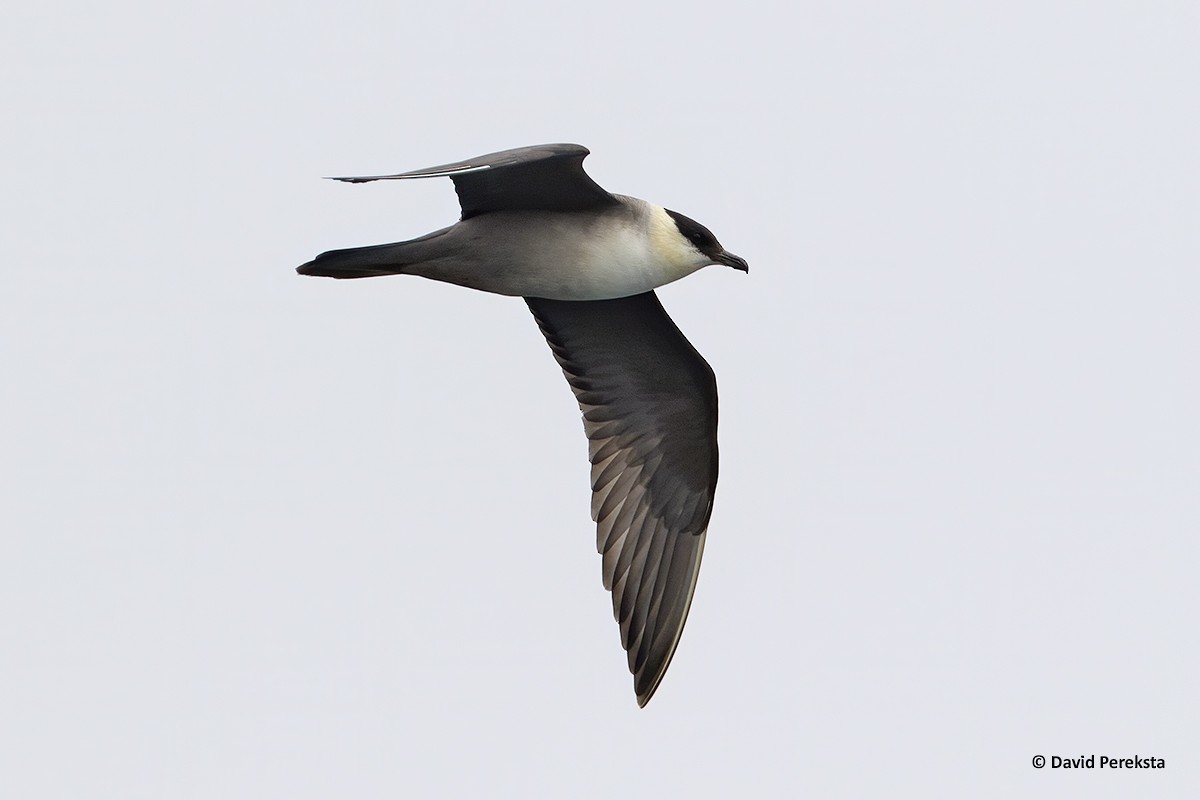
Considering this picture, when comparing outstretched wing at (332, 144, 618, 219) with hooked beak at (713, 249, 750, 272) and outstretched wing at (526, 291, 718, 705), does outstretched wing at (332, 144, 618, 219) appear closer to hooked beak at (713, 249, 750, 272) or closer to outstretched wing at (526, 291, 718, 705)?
hooked beak at (713, 249, 750, 272)

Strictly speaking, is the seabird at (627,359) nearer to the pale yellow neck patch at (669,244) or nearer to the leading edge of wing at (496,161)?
the pale yellow neck patch at (669,244)

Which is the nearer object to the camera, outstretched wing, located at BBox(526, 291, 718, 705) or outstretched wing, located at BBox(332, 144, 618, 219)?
outstretched wing, located at BBox(332, 144, 618, 219)

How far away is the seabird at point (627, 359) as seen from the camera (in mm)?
8773

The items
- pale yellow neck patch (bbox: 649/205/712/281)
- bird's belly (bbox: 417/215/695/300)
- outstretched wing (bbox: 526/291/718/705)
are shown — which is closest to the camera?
bird's belly (bbox: 417/215/695/300)

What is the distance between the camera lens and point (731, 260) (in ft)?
30.0

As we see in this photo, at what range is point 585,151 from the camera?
804cm

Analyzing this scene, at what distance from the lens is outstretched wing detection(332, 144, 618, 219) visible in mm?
7965

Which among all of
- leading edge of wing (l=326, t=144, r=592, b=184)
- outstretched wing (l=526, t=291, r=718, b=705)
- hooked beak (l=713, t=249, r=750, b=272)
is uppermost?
leading edge of wing (l=326, t=144, r=592, b=184)

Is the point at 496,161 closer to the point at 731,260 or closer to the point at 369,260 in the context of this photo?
the point at 369,260

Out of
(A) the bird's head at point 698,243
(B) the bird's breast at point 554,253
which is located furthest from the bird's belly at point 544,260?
(A) the bird's head at point 698,243

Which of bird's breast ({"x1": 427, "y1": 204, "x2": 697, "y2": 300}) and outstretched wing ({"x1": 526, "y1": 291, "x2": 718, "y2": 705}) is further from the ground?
bird's breast ({"x1": 427, "y1": 204, "x2": 697, "y2": 300})

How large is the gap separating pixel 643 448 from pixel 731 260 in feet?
5.00

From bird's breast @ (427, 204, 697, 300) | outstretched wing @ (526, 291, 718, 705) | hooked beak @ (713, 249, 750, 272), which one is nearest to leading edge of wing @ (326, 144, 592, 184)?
bird's breast @ (427, 204, 697, 300)

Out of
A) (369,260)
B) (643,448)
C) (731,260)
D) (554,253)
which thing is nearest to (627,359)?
(643,448)
